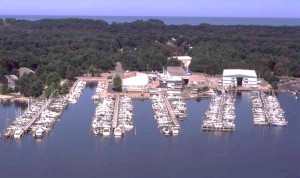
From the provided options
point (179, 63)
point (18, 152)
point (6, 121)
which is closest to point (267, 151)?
point (18, 152)

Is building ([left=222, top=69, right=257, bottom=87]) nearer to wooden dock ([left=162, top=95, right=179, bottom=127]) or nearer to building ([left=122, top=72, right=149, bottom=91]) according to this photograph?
building ([left=122, top=72, right=149, bottom=91])

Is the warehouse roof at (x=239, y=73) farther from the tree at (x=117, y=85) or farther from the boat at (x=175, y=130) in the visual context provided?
the boat at (x=175, y=130)

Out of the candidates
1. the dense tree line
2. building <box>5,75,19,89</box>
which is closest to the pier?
the dense tree line

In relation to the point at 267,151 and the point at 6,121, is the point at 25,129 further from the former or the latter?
the point at 267,151

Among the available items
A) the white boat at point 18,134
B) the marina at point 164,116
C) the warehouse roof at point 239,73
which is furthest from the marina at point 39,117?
the warehouse roof at point 239,73

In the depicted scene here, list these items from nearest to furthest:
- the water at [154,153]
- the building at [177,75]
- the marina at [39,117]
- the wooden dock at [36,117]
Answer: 1. the water at [154,153]
2. the marina at [39,117]
3. the wooden dock at [36,117]
4. the building at [177,75]
